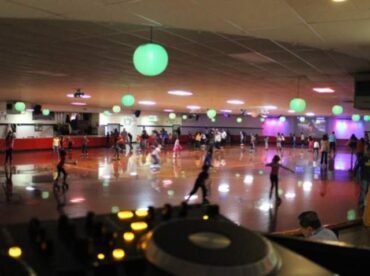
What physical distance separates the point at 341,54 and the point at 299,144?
95.9ft

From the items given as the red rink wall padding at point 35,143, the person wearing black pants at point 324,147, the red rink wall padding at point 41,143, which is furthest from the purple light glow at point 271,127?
the person wearing black pants at point 324,147

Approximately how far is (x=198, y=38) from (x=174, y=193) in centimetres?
417

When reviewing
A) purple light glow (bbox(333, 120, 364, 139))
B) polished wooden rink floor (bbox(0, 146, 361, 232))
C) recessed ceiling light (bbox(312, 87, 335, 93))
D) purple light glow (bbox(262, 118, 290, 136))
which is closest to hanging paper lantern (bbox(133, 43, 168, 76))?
polished wooden rink floor (bbox(0, 146, 361, 232))

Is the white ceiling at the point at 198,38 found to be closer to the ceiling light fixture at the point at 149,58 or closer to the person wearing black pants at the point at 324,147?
the ceiling light fixture at the point at 149,58

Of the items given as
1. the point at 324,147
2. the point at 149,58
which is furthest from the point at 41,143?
the point at 149,58

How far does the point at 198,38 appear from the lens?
17.6ft

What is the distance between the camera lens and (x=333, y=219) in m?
6.48

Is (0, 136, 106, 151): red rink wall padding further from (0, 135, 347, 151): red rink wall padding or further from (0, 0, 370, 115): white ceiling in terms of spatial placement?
(0, 0, 370, 115): white ceiling

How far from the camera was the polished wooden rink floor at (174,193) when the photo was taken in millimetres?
6668

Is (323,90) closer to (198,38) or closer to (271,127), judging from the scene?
(198,38)

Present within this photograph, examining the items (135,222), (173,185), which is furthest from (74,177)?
(135,222)

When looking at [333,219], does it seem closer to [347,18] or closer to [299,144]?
[347,18]

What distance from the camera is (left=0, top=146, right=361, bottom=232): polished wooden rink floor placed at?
263 inches

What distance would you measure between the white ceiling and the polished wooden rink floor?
260 cm
